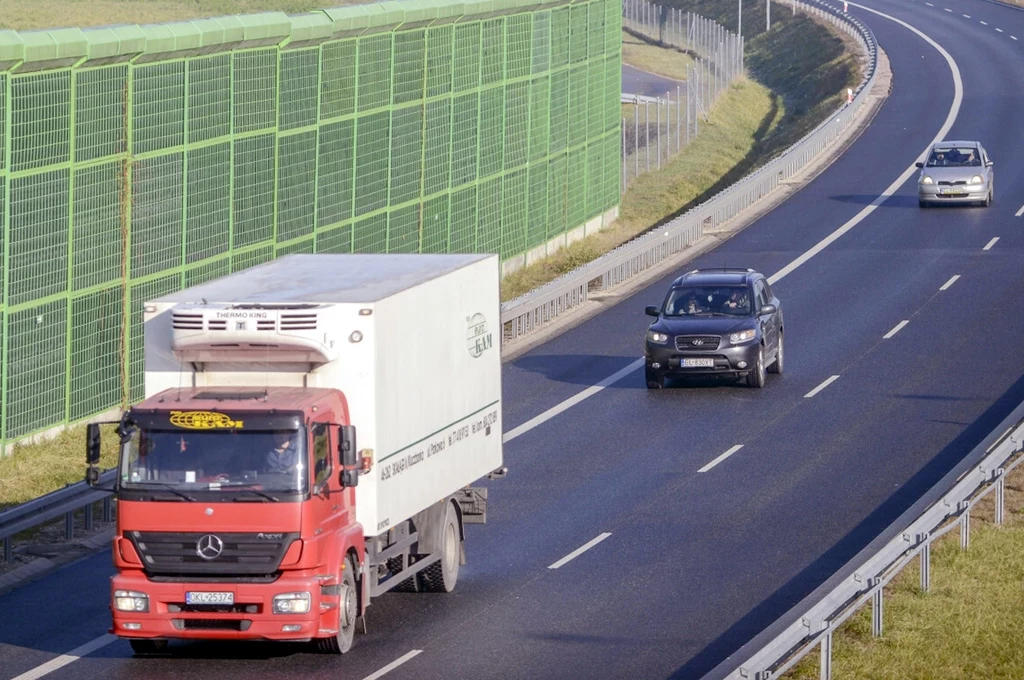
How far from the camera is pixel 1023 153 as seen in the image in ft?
180

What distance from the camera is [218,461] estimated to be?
46.3 feet

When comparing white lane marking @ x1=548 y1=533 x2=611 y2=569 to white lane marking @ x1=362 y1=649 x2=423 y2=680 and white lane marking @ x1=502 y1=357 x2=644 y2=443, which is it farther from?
white lane marking @ x1=502 y1=357 x2=644 y2=443

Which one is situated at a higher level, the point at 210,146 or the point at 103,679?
the point at 210,146

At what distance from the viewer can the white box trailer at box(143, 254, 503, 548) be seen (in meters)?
14.6

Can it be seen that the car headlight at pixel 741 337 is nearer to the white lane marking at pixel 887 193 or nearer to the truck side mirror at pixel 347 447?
the white lane marking at pixel 887 193

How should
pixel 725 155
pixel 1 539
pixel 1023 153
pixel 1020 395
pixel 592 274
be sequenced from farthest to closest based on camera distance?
pixel 725 155 → pixel 1023 153 → pixel 592 274 → pixel 1020 395 → pixel 1 539

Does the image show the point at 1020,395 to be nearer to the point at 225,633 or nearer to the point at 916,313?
the point at 916,313

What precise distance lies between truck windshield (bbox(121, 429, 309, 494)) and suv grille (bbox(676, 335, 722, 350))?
14160 millimetres

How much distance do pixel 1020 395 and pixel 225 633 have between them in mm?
15756

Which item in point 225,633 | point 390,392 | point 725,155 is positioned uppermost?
point 390,392

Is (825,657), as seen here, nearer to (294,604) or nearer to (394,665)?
(394,665)

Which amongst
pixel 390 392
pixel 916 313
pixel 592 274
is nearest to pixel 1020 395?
pixel 916 313

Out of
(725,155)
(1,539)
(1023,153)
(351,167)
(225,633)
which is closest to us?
(225,633)

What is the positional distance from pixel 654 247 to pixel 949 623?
24259mm
